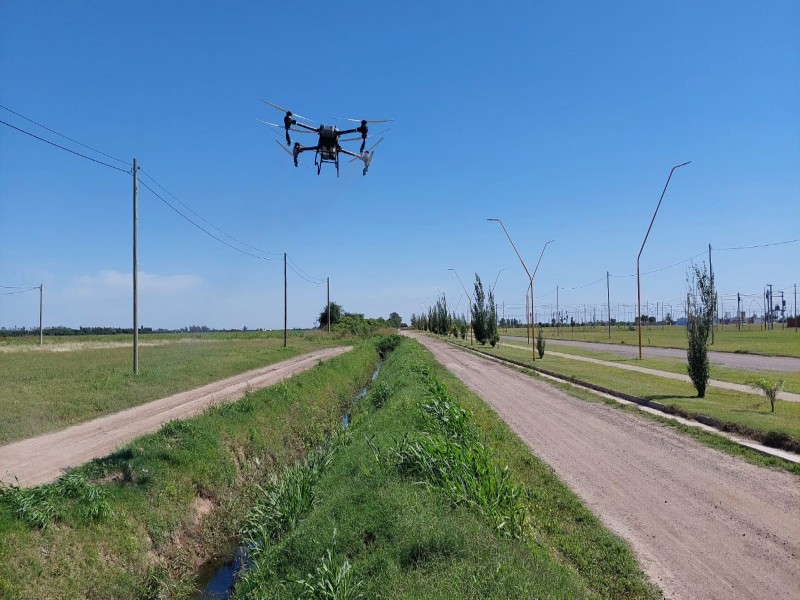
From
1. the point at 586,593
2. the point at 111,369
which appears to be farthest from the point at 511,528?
the point at 111,369

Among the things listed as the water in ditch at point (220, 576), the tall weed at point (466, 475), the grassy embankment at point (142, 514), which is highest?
the tall weed at point (466, 475)

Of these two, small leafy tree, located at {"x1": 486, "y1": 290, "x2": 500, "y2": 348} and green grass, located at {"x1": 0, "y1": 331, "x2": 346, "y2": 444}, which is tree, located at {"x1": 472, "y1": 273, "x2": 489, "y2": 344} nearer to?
small leafy tree, located at {"x1": 486, "y1": 290, "x2": 500, "y2": 348}

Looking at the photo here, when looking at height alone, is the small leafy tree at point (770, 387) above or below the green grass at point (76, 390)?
above

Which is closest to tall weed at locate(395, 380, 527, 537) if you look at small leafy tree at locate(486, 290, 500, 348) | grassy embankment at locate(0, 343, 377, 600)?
grassy embankment at locate(0, 343, 377, 600)

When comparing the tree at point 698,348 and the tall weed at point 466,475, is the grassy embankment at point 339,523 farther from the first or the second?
the tree at point 698,348

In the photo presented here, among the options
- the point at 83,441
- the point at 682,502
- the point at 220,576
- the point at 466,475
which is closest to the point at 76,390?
the point at 83,441

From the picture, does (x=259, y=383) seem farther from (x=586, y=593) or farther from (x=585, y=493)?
(x=586, y=593)

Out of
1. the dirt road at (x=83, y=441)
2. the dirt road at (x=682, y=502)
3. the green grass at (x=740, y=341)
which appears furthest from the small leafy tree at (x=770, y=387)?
the green grass at (x=740, y=341)
